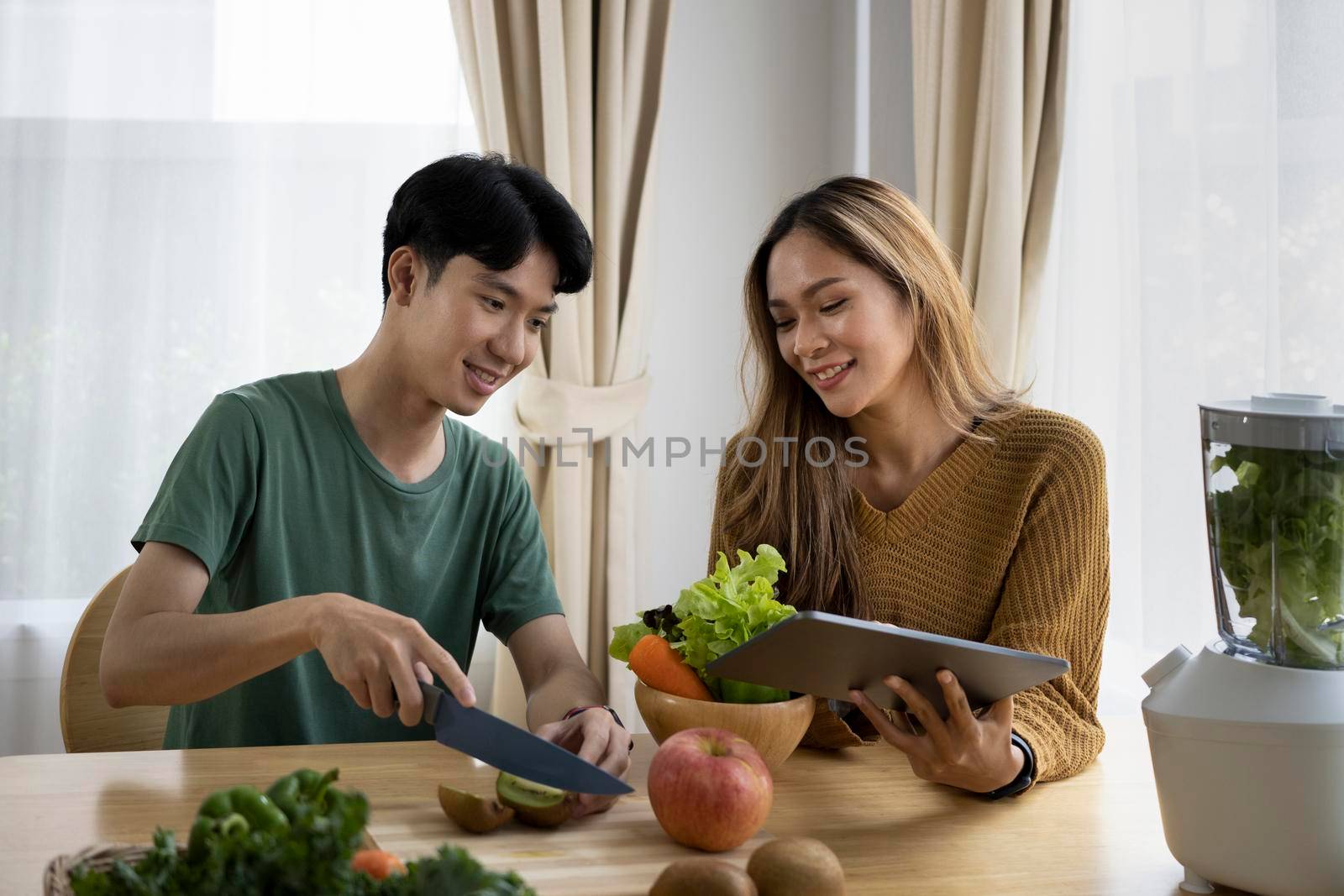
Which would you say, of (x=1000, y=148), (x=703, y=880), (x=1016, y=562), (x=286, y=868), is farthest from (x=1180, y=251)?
(x=286, y=868)

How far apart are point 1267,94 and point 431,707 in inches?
66.4

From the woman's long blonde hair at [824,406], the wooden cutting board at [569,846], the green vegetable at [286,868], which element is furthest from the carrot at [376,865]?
the woman's long blonde hair at [824,406]

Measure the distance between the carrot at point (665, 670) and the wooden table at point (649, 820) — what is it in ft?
0.42

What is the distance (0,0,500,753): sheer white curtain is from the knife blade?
6.07 feet

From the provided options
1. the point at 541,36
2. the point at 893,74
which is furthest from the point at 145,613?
the point at 893,74

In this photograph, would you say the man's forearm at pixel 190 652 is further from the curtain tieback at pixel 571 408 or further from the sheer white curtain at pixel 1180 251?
the sheer white curtain at pixel 1180 251

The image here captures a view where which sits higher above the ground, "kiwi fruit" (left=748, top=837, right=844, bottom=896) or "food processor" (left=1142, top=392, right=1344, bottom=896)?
"food processor" (left=1142, top=392, right=1344, bottom=896)

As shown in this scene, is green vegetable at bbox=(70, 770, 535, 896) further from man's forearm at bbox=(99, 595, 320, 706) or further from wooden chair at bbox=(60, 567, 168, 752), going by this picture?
wooden chair at bbox=(60, 567, 168, 752)

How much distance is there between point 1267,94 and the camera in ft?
6.31

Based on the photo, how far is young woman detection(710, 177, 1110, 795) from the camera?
1.50 meters

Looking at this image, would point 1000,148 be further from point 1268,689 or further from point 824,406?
point 1268,689

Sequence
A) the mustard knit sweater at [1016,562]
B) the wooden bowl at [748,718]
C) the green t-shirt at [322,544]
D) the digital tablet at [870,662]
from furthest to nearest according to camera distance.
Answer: the green t-shirt at [322,544] < the mustard knit sweater at [1016,562] < the wooden bowl at [748,718] < the digital tablet at [870,662]

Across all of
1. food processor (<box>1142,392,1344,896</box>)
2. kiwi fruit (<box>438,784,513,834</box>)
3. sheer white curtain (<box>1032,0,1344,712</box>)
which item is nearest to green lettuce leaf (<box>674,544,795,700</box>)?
kiwi fruit (<box>438,784,513,834</box>)

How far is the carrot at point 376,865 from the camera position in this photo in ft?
2.66
